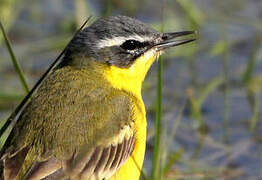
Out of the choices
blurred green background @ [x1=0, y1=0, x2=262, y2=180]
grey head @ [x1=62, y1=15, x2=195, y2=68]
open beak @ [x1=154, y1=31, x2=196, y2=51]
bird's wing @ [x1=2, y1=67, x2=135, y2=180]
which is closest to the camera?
bird's wing @ [x1=2, y1=67, x2=135, y2=180]

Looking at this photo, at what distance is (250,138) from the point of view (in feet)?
29.5

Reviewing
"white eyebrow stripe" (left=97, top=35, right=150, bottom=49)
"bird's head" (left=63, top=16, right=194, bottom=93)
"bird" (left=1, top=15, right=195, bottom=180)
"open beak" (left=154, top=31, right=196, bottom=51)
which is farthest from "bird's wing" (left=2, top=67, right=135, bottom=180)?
"open beak" (left=154, top=31, right=196, bottom=51)

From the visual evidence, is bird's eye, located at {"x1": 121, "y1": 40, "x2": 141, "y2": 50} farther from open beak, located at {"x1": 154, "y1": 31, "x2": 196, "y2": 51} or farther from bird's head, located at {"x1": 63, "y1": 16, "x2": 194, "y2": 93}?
open beak, located at {"x1": 154, "y1": 31, "x2": 196, "y2": 51}

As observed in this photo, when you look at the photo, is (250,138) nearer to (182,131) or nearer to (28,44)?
(182,131)

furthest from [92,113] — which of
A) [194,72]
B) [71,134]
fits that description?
[194,72]

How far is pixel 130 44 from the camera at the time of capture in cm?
711

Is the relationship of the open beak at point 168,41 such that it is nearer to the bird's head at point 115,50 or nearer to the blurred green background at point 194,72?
the bird's head at point 115,50

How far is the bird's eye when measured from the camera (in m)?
7.08

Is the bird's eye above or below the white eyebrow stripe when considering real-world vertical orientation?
below

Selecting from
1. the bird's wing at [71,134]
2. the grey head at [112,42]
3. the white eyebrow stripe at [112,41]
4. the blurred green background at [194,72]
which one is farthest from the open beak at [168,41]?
the blurred green background at [194,72]

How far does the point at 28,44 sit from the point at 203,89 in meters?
2.09

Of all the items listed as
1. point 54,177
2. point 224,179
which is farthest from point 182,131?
point 54,177

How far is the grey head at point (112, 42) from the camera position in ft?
23.0

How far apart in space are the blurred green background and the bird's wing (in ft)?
2.26
